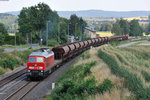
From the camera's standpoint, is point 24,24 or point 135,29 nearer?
point 24,24

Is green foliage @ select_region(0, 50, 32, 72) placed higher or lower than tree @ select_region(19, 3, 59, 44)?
lower

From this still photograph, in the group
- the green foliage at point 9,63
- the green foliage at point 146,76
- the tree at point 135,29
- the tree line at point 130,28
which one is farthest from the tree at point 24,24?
the tree at point 135,29

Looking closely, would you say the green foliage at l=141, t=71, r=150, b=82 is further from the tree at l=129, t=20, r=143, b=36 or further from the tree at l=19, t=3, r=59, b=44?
the tree at l=129, t=20, r=143, b=36

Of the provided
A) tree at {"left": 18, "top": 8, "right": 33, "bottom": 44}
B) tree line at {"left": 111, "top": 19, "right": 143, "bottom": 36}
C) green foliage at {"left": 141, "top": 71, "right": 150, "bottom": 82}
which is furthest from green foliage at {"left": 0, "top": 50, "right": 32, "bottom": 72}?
tree line at {"left": 111, "top": 19, "right": 143, "bottom": 36}

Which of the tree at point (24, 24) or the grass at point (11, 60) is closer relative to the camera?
the grass at point (11, 60)

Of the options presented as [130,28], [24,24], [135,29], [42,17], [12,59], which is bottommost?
[12,59]

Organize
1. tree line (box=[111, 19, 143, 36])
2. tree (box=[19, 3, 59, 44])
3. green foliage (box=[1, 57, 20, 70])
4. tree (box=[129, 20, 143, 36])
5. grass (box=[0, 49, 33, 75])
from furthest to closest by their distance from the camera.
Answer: tree (box=[129, 20, 143, 36]), tree line (box=[111, 19, 143, 36]), tree (box=[19, 3, 59, 44]), green foliage (box=[1, 57, 20, 70]), grass (box=[0, 49, 33, 75])

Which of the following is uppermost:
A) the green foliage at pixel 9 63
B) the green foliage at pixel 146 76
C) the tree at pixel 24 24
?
the tree at pixel 24 24

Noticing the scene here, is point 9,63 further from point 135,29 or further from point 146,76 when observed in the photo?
point 135,29

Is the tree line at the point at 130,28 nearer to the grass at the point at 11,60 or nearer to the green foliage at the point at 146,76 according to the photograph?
the grass at the point at 11,60

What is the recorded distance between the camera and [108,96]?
12438mm

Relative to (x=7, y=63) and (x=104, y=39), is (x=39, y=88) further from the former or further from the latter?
(x=104, y=39)

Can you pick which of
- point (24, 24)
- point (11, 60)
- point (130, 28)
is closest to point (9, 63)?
point (11, 60)

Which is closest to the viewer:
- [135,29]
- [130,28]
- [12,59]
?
[12,59]
